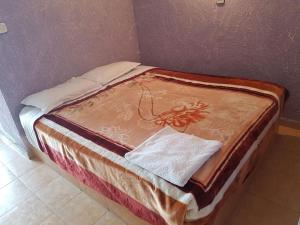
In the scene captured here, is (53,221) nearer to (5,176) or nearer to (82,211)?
(82,211)

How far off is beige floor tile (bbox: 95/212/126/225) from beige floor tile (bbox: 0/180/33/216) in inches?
27.7

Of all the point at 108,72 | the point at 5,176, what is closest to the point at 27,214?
the point at 5,176

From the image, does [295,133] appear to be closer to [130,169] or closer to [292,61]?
[292,61]

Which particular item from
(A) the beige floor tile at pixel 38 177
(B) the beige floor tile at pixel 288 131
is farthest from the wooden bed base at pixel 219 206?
(B) the beige floor tile at pixel 288 131

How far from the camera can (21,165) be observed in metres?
2.22

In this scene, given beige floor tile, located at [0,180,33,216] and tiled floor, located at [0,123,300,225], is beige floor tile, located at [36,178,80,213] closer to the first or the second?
tiled floor, located at [0,123,300,225]

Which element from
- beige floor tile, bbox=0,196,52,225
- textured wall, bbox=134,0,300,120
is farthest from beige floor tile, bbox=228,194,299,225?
beige floor tile, bbox=0,196,52,225

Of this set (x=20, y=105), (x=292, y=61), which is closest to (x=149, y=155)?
(x=20, y=105)

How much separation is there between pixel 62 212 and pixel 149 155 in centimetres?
90

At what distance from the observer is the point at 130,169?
1248 millimetres

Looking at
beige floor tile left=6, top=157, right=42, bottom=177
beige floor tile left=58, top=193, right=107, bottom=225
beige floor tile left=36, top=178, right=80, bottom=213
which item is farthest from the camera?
beige floor tile left=6, top=157, right=42, bottom=177

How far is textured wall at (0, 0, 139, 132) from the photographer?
1991 mm

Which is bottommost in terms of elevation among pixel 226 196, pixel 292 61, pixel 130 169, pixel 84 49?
pixel 226 196

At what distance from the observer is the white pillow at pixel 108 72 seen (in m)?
2.41
